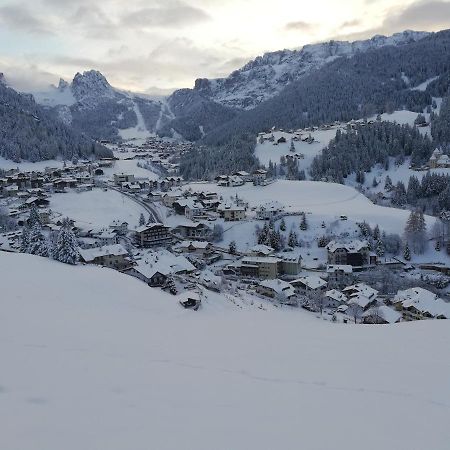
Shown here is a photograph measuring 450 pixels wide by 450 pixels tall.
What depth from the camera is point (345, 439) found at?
6293mm

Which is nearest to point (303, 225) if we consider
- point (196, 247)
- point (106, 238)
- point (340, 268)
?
point (340, 268)

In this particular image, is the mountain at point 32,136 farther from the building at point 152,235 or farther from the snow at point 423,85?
the snow at point 423,85

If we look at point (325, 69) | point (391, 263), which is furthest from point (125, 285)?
point (325, 69)

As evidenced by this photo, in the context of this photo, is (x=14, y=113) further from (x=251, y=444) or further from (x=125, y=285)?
(x=251, y=444)

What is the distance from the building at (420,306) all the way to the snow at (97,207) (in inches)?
1263

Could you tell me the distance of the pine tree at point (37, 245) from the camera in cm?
3012

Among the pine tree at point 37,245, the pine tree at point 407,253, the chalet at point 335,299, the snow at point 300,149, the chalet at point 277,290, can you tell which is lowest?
the chalet at point 335,299

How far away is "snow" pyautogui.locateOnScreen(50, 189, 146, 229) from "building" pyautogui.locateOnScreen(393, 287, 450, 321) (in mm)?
32088

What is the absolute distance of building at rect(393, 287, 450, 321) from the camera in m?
29.6

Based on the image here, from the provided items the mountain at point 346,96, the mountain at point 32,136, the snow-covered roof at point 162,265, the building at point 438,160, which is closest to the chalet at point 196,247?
the snow-covered roof at point 162,265

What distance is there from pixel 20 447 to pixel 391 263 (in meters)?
43.7

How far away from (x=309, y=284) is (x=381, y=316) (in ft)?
28.6

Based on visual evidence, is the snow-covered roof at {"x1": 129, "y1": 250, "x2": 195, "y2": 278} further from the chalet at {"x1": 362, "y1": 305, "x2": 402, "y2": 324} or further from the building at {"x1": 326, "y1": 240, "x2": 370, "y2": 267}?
the building at {"x1": 326, "y1": 240, "x2": 370, "y2": 267}

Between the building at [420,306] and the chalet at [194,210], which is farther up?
the chalet at [194,210]
